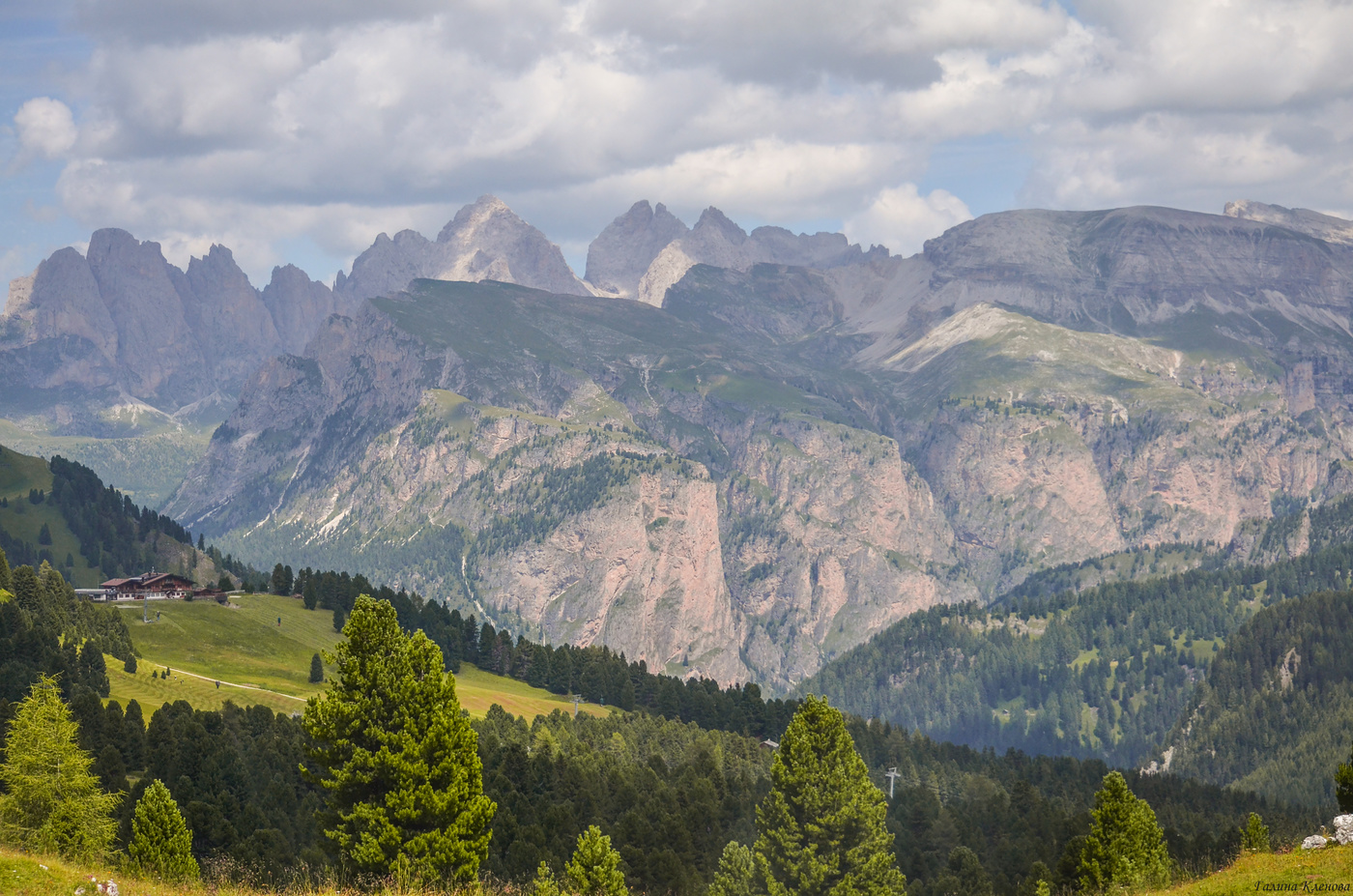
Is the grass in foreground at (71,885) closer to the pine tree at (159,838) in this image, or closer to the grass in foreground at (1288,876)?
the pine tree at (159,838)

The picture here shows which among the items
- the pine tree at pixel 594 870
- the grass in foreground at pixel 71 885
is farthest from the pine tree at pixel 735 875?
the grass in foreground at pixel 71 885

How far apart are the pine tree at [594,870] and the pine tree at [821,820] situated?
52.1ft

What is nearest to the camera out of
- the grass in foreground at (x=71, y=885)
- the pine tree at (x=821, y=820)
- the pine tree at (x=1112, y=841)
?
the grass in foreground at (x=71, y=885)

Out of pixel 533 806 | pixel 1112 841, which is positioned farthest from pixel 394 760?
Result: pixel 533 806

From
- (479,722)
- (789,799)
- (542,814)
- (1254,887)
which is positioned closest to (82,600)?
(479,722)

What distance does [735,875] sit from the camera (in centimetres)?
9525

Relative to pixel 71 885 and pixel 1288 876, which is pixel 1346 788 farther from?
pixel 71 885

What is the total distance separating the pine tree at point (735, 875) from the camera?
9161cm

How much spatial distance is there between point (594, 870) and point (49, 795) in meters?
36.3

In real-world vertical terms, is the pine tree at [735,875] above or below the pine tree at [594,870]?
below

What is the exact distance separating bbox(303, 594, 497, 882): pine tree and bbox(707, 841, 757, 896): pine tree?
3252 cm

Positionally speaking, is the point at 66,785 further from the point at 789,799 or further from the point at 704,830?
the point at 704,830

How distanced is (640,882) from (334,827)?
53.8 meters

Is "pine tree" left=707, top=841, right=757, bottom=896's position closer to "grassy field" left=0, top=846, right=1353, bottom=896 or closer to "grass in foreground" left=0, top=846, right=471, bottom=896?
"grassy field" left=0, top=846, right=1353, bottom=896
